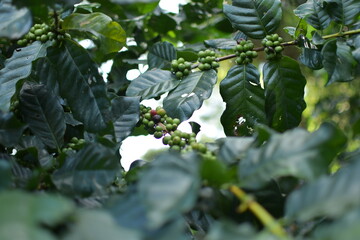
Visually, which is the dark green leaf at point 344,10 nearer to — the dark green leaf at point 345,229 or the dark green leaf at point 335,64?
the dark green leaf at point 335,64

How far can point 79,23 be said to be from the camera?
42.4 inches

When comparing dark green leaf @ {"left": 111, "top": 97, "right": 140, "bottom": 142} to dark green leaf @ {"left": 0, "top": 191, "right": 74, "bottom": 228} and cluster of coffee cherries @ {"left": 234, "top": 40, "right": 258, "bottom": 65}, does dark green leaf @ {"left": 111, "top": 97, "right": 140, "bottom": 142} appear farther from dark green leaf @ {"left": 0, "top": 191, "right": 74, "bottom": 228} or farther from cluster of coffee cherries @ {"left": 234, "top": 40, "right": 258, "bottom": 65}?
dark green leaf @ {"left": 0, "top": 191, "right": 74, "bottom": 228}

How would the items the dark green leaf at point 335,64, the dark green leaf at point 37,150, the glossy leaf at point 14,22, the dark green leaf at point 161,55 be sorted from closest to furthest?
the glossy leaf at point 14,22
the dark green leaf at point 37,150
the dark green leaf at point 335,64
the dark green leaf at point 161,55

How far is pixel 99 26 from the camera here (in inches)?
43.5

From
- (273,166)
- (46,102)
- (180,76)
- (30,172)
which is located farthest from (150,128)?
(273,166)

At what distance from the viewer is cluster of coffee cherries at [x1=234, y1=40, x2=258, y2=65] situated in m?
1.26

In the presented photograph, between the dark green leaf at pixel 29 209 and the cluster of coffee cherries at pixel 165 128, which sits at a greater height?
the dark green leaf at pixel 29 209

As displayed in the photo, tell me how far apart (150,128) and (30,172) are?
15.9 inches

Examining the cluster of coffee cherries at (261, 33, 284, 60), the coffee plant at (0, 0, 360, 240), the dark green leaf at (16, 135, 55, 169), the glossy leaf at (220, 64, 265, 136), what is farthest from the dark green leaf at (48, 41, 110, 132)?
the cluster of coffee cherries at (261, 33, 284, 60)

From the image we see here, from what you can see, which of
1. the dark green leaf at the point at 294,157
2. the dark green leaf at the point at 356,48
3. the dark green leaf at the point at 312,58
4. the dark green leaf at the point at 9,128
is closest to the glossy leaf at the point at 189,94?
the dark green leaf at the point at 312,58

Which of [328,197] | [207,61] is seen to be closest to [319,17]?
[207,61]

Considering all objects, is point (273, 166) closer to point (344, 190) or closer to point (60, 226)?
point (344, 190)

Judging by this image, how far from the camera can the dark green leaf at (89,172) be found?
0.77m

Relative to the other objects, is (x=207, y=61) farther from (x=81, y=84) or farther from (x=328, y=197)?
(x=328, y=197)
